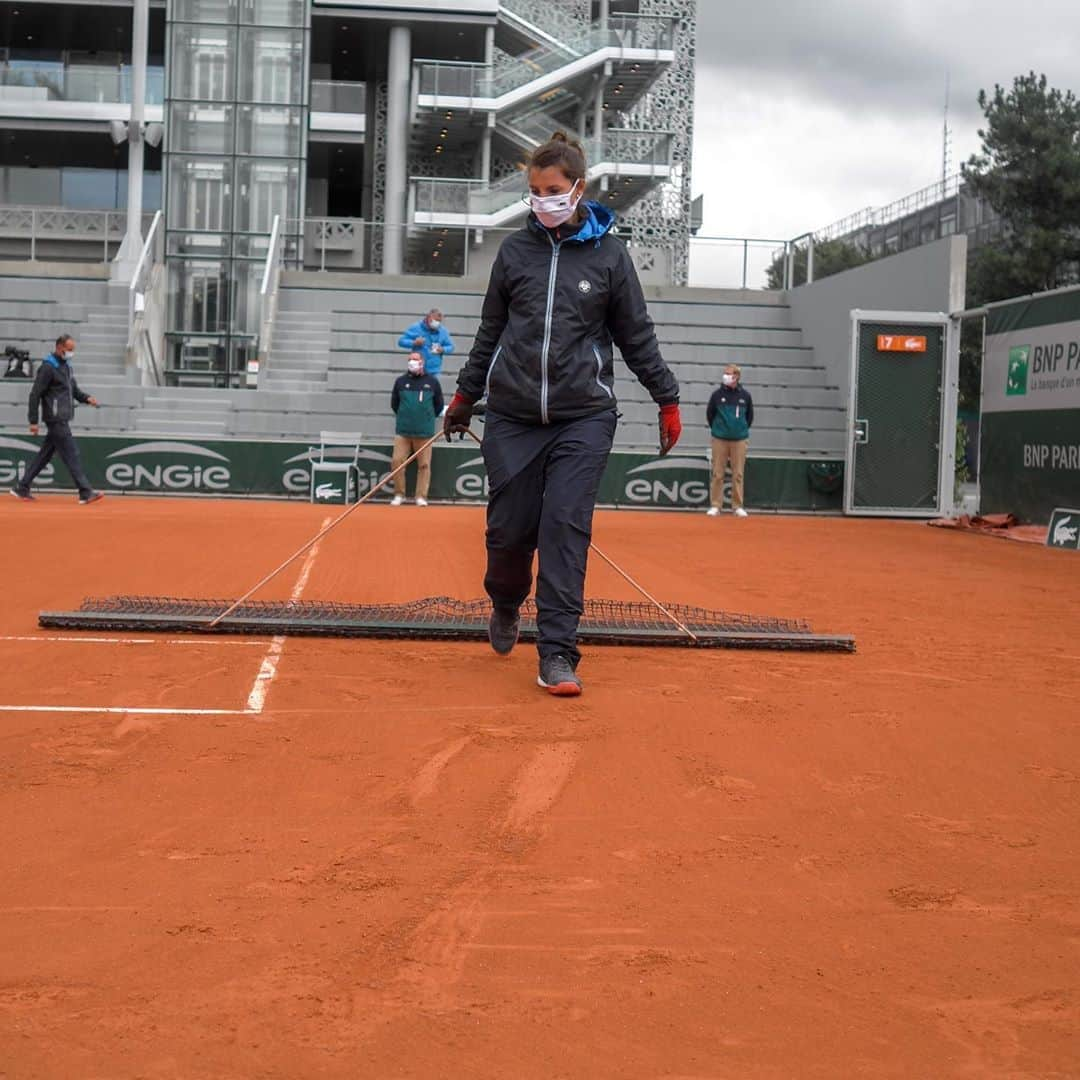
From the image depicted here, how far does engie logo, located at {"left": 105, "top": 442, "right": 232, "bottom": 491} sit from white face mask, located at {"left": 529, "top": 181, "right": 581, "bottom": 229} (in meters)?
18.5

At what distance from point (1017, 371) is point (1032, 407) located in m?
0.74

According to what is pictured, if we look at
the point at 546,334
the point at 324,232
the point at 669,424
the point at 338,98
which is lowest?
the point at 669,424

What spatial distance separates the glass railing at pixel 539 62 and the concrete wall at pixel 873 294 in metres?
13.3

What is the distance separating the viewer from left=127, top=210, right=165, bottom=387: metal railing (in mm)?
28953

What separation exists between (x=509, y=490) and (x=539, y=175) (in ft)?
4.48

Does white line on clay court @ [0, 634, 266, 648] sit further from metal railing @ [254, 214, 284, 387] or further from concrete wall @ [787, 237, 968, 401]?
metal railing @ [254, 214, 284, 387]

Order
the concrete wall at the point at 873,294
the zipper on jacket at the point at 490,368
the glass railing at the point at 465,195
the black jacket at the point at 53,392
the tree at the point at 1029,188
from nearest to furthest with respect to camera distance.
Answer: the zipper on jacket at the point at 490,368 → the black jacket at the point at 53,392 → the concrete wall at the point at 873,294 → the glass railing at the point at 465,195 → the tree at the point at 1029,188

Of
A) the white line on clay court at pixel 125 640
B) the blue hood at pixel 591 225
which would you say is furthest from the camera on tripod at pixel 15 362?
the blue hood at pixel 591 225

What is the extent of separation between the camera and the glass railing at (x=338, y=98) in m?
42.1

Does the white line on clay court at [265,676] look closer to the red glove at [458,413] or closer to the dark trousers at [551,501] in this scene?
the dark trousers at [551,501]

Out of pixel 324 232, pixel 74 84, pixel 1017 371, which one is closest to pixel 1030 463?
pixel 1017 371

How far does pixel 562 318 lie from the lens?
673cm

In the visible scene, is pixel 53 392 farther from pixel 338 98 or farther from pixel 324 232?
pixel 338 98

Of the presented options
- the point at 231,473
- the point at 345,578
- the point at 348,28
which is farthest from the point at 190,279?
the point at 345,578
